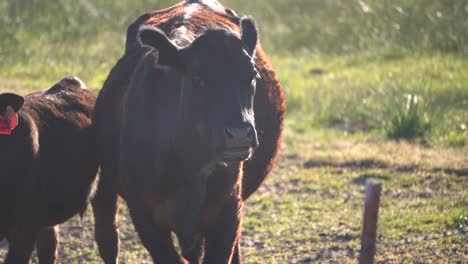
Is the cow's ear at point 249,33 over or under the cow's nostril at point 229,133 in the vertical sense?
over

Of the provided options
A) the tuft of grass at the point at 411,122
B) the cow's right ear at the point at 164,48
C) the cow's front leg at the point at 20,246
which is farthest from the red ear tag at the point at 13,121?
the tuft of grass at the point at 411,122

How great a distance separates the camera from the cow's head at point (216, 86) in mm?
6387

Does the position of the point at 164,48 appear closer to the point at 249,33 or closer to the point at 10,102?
the point at 249,33

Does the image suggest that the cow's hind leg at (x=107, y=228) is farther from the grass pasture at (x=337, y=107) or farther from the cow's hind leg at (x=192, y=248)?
the cow's hind leg at (x=192, y=248)

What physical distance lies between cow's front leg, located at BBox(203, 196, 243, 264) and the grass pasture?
1.52m

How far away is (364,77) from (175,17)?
7676 mm

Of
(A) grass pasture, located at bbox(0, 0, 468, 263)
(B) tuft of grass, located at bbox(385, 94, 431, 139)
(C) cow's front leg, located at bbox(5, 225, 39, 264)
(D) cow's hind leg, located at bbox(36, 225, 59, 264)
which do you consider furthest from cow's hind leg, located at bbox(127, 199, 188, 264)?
(B) tuft of grass, located at bbox(385, 94, 431, 139)

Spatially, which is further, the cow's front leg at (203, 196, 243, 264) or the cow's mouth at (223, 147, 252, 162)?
the cow's front leg at (203, 196, 243, 264)

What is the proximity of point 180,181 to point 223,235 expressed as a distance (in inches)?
18.0

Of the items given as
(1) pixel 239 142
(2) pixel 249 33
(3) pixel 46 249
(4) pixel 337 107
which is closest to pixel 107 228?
(3) pixel 46 249

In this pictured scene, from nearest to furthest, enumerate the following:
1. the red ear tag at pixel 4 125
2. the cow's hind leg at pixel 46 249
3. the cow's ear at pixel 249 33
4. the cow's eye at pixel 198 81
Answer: the cow's eye at pixel 198 81 < the red ear tag at pixel 4 125 < the cow's ear at pixel 249 33 < the cow's hind leg at pixel 46 249

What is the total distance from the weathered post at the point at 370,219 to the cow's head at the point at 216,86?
2.78ft

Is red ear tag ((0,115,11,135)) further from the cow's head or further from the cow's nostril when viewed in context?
the cow's nostril

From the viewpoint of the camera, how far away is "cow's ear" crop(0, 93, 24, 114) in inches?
282
